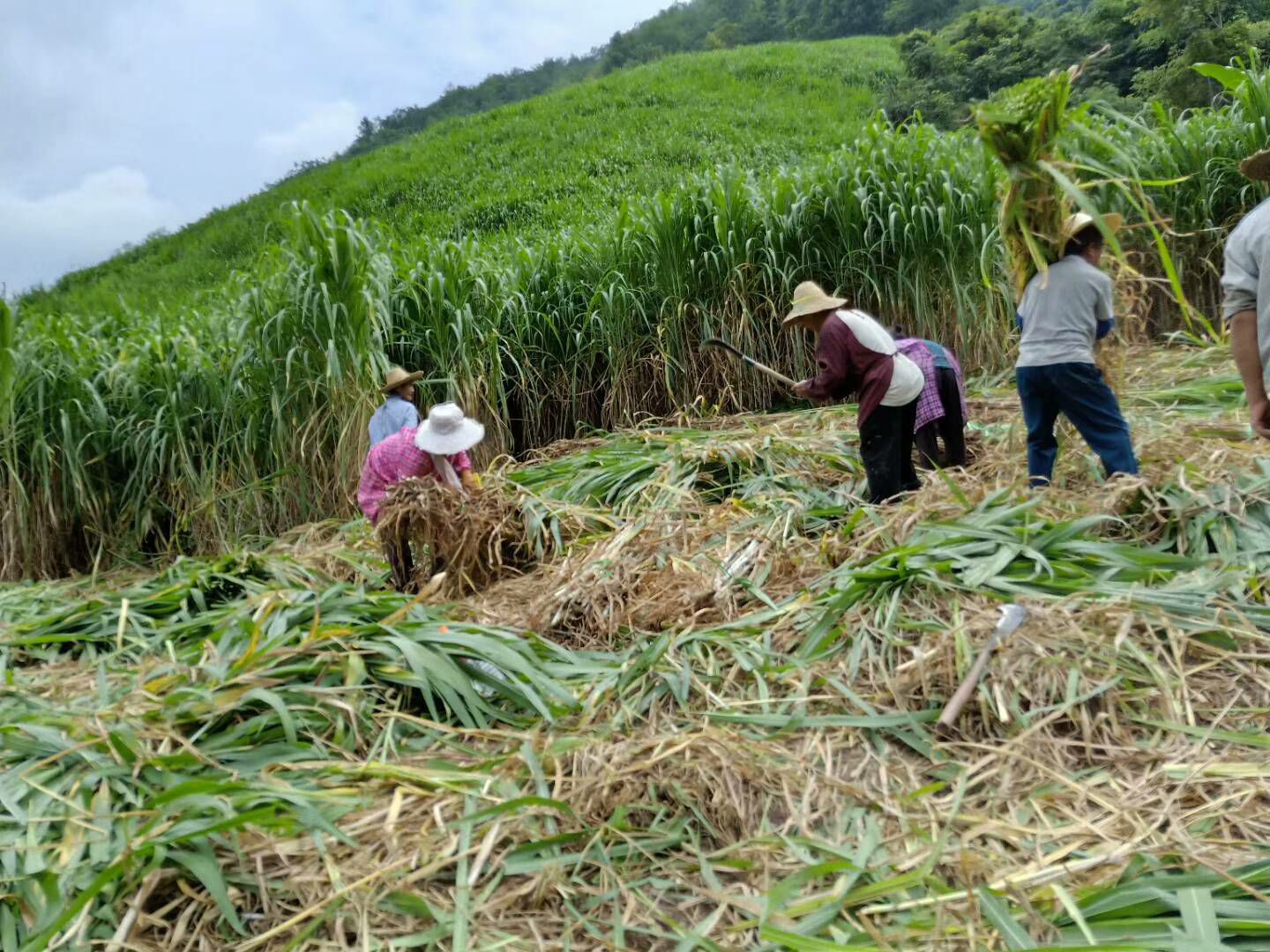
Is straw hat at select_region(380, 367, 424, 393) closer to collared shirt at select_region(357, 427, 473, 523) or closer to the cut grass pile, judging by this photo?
collared shirt at select_region(357, 427, 473, 523)

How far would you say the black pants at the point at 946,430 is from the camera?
381cm

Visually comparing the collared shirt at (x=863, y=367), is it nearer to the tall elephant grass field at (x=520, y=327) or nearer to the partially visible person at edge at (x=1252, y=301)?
the partially visible person at edge at (x=1252, y=301)

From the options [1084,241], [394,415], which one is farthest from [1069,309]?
[394,415]

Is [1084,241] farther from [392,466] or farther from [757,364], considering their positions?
[392,466]

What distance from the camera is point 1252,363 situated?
217cm

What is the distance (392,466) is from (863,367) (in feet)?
6.27

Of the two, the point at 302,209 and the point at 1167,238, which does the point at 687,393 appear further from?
the point at 1167,238

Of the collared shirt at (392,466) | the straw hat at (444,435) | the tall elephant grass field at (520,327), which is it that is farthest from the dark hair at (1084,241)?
the collared shirt at (392,466)

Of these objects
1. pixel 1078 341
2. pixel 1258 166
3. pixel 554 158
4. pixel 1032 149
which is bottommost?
pixel 1078 341

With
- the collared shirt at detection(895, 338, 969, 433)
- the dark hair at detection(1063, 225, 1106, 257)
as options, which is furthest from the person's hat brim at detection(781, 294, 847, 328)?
the dark hair at detection(1063, 225, 1106, 257)

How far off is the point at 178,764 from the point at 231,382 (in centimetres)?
347

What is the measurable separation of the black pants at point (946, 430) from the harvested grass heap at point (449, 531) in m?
1.81

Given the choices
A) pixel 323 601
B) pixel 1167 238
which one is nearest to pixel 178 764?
pixel 323 601

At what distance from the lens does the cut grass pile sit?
1.53m
